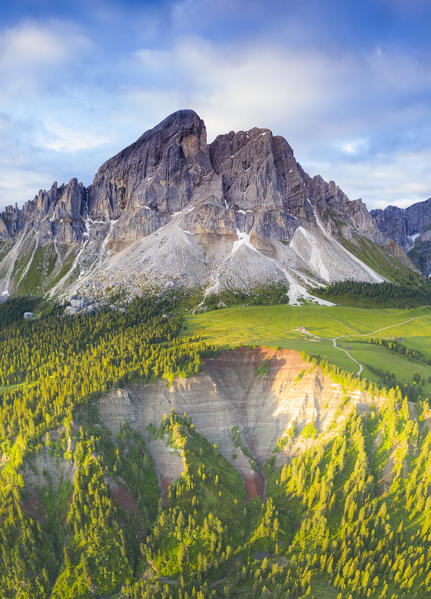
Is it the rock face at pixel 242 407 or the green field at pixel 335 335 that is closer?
the rock face at pixel 242 407

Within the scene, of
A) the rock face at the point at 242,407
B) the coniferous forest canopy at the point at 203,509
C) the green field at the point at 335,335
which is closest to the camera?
the coniferous forest canopy at the point at 203,509

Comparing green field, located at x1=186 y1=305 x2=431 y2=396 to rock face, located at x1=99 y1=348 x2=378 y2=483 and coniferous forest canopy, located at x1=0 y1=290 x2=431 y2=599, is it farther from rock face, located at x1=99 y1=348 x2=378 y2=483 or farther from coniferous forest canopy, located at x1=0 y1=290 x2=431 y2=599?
coniferous forest canopy, located at x1=0 y1=290 x2=431 y2=599

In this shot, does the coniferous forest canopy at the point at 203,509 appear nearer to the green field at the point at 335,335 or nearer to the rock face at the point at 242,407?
the rock face at the point at 242,407

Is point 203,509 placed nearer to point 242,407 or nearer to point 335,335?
point 242,407

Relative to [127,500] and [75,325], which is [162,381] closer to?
[127,500]

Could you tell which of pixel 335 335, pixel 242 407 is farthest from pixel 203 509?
pixel 335 335

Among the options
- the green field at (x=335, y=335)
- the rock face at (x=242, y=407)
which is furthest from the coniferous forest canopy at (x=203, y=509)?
the green field at (x=335, y=335)
